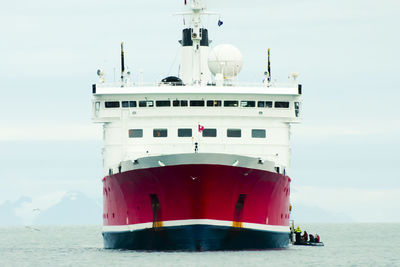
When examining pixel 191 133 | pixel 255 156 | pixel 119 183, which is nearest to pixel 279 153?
pixel 255 156

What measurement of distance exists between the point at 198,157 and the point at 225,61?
10626mm

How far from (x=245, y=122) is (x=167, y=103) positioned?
3933 mm

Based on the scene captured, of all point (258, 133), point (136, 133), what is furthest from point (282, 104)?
point (136, 133)

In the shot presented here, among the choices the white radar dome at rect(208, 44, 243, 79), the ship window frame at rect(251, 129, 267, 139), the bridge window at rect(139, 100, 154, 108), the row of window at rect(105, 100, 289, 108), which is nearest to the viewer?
the row of window at rect(105, 100, 289, 108)

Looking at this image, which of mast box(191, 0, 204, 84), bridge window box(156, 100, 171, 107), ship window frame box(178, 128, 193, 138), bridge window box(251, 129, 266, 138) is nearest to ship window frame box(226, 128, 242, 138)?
bridge window box(251, 129, 266, 138)

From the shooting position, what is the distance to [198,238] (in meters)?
42.8

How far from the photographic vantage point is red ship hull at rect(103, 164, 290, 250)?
42.3 metres

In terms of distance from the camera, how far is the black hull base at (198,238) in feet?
140

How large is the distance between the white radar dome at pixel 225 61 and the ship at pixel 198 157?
2.1 inches

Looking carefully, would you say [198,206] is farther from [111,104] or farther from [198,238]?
[111,104]

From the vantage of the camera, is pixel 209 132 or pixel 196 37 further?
pixel 196 37

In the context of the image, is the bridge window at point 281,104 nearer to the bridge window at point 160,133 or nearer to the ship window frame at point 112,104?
the bridge window at point 160,133

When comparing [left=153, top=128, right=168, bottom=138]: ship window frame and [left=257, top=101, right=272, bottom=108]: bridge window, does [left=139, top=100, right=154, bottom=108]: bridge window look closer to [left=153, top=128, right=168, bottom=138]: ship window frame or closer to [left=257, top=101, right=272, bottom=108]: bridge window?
[left=153, top=128, right=168, bottom=138]: ship window frame

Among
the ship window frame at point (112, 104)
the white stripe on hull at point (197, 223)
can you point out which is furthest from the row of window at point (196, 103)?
the white stripe on hull at point (197, 223)
